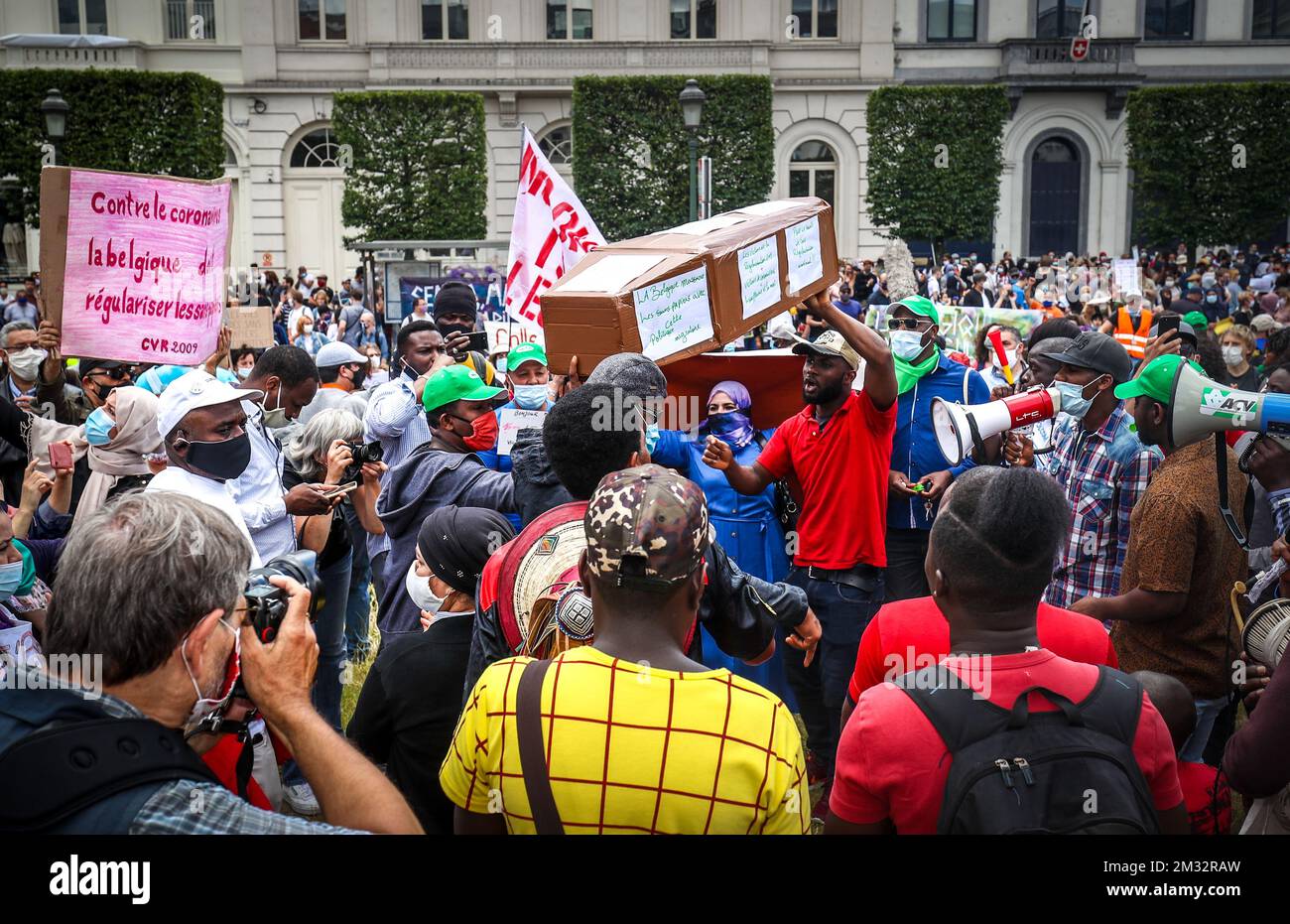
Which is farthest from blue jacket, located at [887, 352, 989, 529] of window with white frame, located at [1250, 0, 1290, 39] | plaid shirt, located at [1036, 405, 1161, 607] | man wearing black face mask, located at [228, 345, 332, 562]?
window with white frame, located at [1250, 0, 1290, 39]

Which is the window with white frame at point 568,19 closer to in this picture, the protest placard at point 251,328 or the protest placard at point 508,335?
the protest placard at point 251,328

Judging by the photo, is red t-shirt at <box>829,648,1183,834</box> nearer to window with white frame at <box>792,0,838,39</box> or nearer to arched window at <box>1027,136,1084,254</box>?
window with white frame at <box>792,0,838,39</box>

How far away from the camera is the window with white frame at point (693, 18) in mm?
32344

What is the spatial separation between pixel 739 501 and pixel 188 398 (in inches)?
95.5

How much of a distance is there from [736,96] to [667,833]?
30054 mm

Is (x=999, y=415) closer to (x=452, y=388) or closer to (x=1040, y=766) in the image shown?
(x=452, y=388)

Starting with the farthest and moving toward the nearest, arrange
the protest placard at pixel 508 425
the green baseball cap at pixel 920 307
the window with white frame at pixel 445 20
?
the window with white frame at pixel 445 20, the green baseball cap at pixel 920 307, the protest placard at pixel 508 425

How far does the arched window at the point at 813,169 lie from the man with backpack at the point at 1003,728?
31.7 metres

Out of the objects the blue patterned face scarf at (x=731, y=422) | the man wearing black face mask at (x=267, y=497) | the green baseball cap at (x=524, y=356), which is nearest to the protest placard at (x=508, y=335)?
the green baseball cap at (x=524, y=356)

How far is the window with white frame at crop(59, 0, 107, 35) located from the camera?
3145 centimetres

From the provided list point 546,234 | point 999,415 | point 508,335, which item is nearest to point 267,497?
point 999,415

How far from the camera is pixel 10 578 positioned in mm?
3494

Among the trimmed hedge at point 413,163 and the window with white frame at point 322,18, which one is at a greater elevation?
the window with white frame at point 322,18

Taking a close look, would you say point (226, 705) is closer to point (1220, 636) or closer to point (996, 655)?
point (996, 655)
